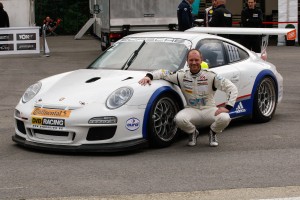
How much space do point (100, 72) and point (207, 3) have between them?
1054 inches

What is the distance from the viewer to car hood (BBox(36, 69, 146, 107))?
800cm

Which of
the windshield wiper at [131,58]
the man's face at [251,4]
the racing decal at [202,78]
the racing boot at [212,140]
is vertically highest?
the man's face at [251,4]

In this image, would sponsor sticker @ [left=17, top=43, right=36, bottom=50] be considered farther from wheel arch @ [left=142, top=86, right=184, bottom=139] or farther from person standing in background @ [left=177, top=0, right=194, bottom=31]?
wheel arch @ [left=142, top=86, right=184, bottom=139]

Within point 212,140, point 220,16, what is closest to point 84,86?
point 212,140

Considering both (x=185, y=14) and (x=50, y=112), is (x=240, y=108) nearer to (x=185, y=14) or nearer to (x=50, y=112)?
(x=50, y=112)

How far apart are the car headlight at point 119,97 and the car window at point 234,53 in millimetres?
2052

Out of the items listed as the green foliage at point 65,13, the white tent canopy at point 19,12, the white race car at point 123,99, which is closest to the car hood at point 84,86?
the white race car at point 123,99

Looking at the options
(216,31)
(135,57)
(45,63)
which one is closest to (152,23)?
(45,63)

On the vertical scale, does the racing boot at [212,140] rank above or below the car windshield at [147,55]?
below

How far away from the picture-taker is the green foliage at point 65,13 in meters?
41.8

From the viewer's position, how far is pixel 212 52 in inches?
367

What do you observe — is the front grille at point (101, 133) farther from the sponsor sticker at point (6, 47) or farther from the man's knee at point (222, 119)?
the sponsor sticker at point (6, 47)

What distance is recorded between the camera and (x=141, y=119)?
7.98 metres

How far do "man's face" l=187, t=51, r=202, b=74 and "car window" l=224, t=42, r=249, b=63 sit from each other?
133 cm
